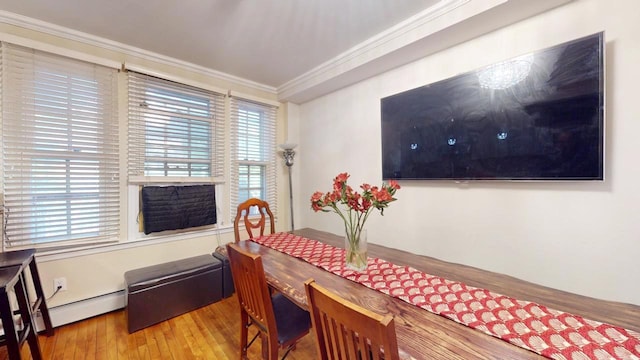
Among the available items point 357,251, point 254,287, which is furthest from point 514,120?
point 254,287

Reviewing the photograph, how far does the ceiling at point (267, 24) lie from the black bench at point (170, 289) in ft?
6.78

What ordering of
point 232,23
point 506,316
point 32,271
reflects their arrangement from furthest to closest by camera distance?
point 232,23, point 32,271, point 506,316

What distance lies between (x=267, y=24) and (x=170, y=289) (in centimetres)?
239

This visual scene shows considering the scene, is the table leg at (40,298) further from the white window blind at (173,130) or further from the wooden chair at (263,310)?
the wooden chair at (263,310)

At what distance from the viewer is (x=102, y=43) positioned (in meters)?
2.26

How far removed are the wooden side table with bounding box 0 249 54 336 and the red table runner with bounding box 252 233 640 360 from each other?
6.53ft

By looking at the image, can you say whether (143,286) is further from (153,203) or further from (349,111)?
(349,111)

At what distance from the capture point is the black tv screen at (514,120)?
1.42 meters

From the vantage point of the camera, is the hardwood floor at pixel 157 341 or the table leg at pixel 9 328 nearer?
the table leg at pixel 9 328

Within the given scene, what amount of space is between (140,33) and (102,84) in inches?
23.1

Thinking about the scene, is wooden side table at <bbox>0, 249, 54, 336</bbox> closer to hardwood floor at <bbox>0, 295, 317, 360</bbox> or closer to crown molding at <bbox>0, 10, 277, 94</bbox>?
hardwood floor at <bbox>0, 295, 317, 360</bbox>

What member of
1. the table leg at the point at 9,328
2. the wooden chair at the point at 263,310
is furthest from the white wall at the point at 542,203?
the table leg at the point at 9,328

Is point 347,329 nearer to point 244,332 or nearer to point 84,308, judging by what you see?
point 244,332

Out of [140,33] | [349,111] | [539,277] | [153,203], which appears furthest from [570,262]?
[140,33]
